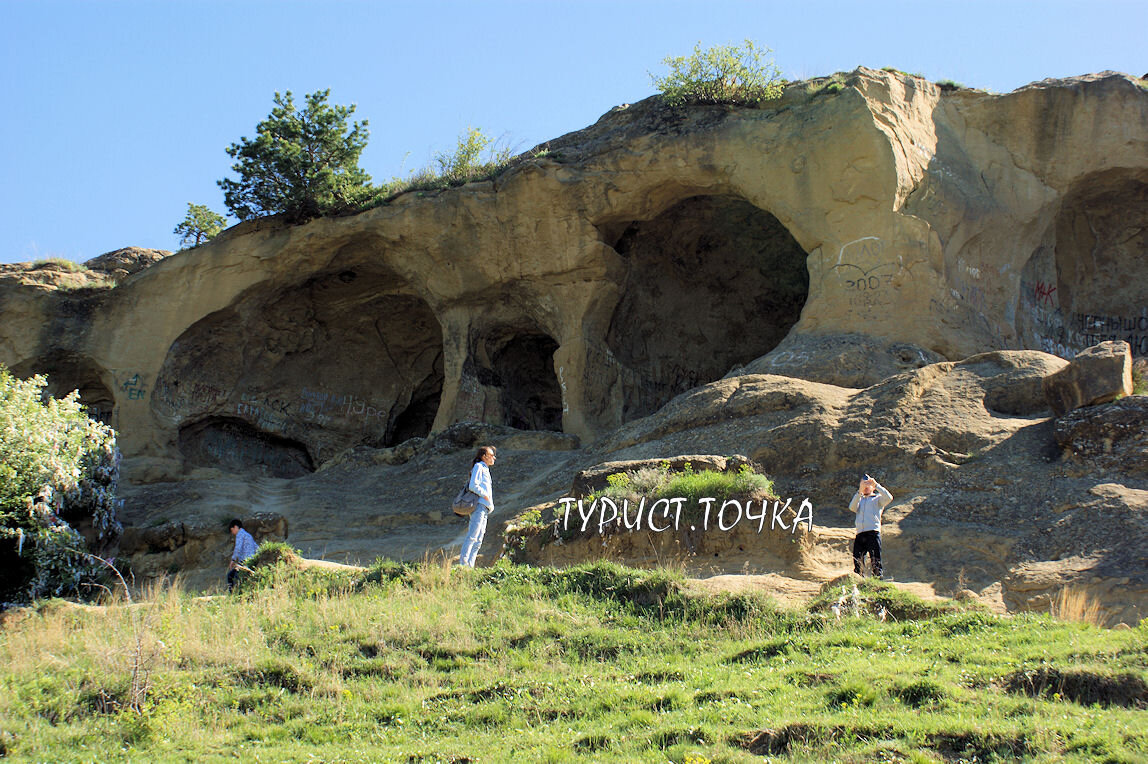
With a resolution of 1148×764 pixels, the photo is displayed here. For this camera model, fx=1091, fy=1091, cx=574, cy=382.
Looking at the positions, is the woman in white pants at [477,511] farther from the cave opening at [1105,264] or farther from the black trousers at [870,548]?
the cave opening at [1105,264]

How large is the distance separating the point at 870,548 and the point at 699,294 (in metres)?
12.2

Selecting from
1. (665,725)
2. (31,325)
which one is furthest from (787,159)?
(31,325)

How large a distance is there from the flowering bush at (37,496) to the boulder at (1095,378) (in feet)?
34.3

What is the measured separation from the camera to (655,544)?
961 centimetres

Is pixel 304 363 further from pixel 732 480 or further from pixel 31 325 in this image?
pixel 732 480

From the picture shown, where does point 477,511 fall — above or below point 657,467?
below

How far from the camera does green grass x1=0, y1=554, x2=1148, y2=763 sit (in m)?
5.66

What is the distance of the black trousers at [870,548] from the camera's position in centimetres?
890

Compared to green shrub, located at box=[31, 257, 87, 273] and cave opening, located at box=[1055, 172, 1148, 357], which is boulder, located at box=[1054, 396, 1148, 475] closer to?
cave opening, located at box=[1055, 172, 1148, 357]

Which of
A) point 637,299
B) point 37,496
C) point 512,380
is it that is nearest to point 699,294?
point 637,299

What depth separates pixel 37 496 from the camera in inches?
487

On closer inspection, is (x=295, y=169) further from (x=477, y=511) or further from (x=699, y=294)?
(x=477, y=511)

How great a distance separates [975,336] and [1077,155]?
440 cm

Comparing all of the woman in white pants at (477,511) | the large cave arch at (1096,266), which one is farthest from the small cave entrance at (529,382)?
the woman in white pants at (477,511)
